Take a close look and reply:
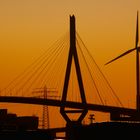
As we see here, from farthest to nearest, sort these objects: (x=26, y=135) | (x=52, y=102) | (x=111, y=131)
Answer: (x=52, y=102)
(x=26, y=135)
(x=111, y=131)

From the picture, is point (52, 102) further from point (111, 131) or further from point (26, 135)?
point (111, 131)

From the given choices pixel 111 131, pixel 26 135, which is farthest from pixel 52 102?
pixel 111 131

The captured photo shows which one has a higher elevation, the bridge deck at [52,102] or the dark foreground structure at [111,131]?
the bridge deck at [52,102]

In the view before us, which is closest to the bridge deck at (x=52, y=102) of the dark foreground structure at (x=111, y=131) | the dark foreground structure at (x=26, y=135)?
the dark foreground structure at (x=26, y=135)

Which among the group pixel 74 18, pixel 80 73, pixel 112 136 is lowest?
pixel 112 136

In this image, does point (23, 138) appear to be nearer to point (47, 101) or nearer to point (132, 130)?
point (132, 130)

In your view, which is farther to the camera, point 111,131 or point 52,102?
point 52,102

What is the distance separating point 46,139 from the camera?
108 m

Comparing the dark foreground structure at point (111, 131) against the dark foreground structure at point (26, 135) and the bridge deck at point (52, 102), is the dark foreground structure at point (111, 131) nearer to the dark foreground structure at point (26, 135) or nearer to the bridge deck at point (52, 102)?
the dark foreground structure at point (26, 135)

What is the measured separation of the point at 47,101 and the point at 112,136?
→ 4237 centimetres

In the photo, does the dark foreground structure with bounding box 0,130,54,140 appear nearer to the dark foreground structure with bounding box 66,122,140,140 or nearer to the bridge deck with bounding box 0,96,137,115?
the dark foreground structure with bounding box 66,122,140,140

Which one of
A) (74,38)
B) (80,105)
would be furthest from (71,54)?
(80,105)

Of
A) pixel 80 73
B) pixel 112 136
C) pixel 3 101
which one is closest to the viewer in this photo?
pixel 112 136

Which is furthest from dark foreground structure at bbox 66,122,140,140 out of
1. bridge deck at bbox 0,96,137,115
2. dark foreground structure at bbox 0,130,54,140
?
bridge deck at bbox 0,96,137,115
